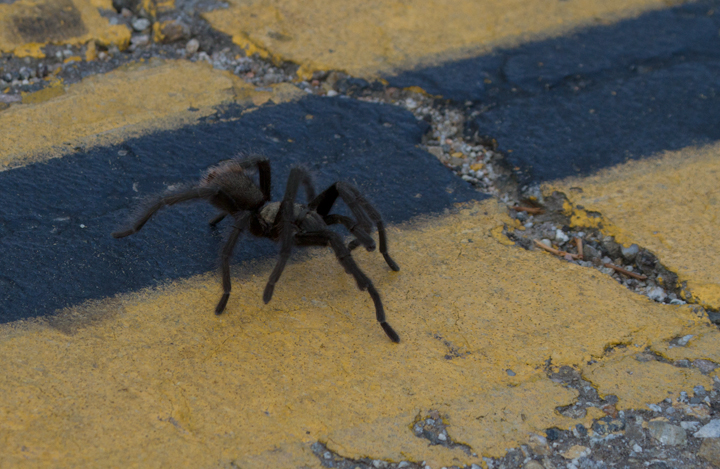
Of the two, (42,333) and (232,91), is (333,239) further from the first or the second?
(232,91)

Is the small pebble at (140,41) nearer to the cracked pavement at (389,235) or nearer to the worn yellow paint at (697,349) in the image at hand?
the cracked pavement at (389,235)

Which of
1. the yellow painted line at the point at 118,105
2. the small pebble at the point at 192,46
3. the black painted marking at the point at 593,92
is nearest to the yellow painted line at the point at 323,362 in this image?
the black painted marking at the point at 593,92

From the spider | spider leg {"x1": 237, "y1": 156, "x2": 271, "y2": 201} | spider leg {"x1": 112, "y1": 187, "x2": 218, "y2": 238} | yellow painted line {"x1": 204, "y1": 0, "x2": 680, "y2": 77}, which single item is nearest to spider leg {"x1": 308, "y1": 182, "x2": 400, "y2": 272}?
the spider

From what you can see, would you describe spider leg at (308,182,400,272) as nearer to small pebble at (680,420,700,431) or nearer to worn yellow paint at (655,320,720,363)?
worn yellow paint at (655,320,720,363)

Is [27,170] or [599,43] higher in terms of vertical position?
[599,43]

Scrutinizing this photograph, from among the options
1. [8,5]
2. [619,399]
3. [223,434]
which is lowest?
[223,434]

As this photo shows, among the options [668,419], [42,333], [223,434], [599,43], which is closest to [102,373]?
[42,333]

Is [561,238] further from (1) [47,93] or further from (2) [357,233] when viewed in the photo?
(1) [47,93]

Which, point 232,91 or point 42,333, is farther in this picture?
point 232,91
